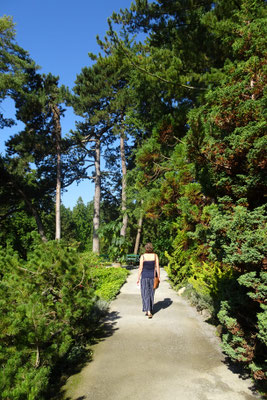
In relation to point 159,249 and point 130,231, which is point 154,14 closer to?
point 159,249

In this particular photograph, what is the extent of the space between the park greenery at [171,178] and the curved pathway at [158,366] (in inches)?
14.2

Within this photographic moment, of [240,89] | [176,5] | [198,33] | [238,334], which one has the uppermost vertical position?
[176,5]

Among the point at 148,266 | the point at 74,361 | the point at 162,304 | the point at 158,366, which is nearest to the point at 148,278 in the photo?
the point at 148,266

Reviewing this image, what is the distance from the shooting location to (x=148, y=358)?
3.53 m

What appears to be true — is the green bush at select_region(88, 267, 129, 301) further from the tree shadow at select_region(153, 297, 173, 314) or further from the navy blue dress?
the tree shadow at select_region(153, 297, 173, 314)

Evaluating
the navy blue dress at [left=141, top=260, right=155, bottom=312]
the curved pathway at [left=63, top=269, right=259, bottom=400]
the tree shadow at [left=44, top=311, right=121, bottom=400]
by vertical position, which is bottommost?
the tree shadow at [left=44, top=311, right=121, bottom=400]

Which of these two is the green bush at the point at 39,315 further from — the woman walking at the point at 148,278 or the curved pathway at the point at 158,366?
the woman walking at the point at 148,278

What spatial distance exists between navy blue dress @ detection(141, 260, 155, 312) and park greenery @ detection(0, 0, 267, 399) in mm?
1040

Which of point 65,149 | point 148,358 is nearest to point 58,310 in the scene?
point 148,358

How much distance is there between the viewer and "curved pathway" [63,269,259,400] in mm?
2771

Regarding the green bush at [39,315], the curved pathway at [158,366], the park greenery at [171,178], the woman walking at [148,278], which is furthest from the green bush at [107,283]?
the curved pathway at [158,366]

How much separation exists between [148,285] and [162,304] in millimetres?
1263

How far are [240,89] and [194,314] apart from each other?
4.71m

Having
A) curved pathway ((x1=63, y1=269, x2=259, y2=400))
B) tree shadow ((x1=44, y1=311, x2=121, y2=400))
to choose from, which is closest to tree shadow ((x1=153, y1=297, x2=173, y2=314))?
curved pathway ((x1=63, y1=269, x2=259, y2=400))
